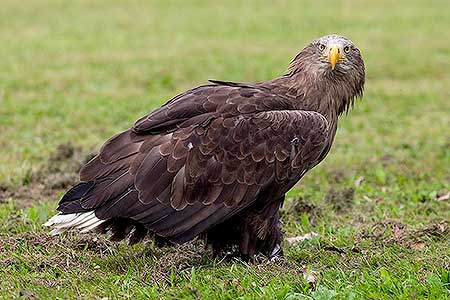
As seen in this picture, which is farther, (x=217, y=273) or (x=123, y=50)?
(x=123, y=50)

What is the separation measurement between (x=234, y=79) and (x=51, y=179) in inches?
277

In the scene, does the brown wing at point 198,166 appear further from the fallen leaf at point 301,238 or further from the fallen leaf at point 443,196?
the fallen leaf at point 443,196

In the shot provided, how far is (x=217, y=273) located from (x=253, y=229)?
703 millimetres

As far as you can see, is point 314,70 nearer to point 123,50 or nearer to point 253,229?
point 253,229

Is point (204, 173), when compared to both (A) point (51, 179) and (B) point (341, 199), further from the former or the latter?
(A) point (51, 179)

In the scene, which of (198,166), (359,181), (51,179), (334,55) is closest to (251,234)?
(198,166)

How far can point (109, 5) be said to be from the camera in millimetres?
30500

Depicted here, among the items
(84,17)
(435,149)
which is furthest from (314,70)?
(84,17)

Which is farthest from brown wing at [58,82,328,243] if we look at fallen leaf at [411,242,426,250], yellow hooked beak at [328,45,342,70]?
fallen leaf at [411,242,426,250]

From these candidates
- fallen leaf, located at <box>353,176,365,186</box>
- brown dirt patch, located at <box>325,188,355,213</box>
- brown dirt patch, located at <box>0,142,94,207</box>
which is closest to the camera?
brown dirt patch, located at <box>325,188,355,213</box>

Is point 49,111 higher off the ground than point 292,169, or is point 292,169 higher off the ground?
point 292,169

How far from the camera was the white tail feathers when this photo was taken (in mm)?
6500

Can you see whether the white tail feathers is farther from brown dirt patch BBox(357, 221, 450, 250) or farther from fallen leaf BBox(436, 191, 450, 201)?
fallen leaf BBox(436, 191, 450, 201)

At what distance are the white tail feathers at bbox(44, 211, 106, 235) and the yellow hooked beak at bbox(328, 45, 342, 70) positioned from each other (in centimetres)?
229
